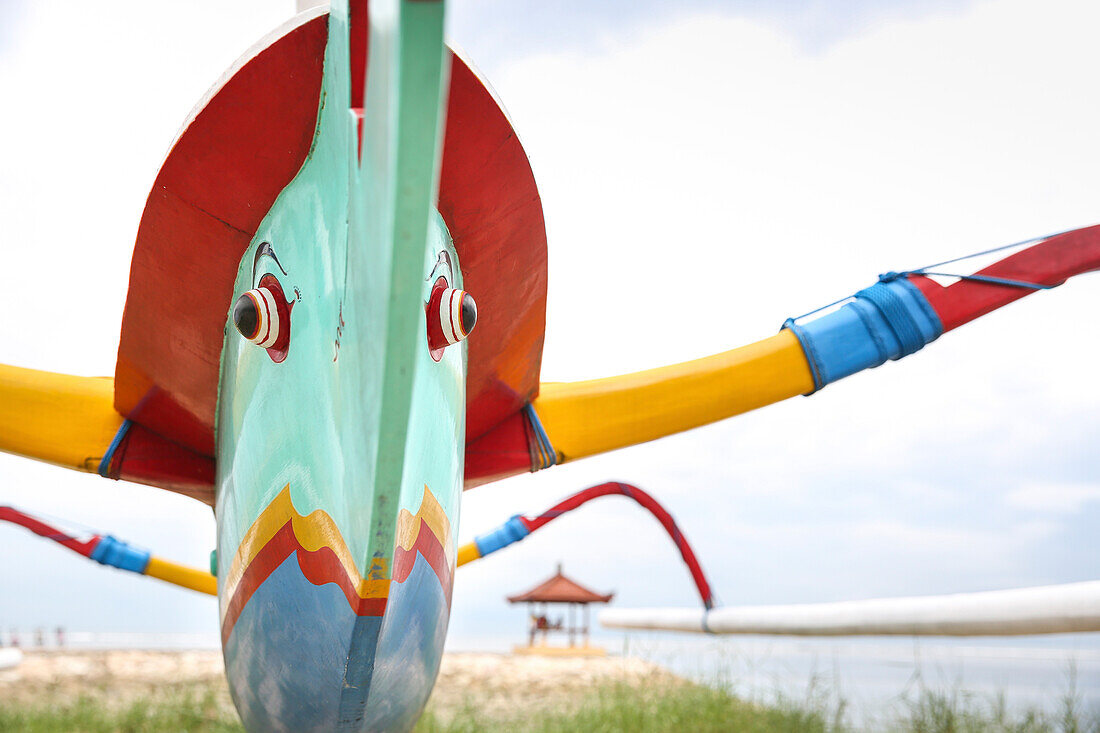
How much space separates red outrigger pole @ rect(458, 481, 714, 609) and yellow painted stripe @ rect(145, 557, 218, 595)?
1933 millimetres

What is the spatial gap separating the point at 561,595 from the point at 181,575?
633 centimetres

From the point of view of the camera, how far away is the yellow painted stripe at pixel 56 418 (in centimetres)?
340

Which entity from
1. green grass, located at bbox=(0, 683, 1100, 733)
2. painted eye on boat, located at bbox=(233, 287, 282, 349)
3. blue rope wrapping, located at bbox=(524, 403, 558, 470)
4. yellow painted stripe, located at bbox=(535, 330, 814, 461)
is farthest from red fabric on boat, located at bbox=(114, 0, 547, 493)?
green grass, located at bbox=(0, 683, 1100, 733)

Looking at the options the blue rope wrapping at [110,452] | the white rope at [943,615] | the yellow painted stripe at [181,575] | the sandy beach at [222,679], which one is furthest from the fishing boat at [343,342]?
the yellow painted stripe at [181,575]

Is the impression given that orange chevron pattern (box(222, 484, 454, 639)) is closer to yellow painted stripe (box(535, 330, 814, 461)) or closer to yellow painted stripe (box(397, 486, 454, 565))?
yellow painted stripe (box(397, 486, 454, 565))

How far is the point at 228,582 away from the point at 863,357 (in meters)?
2.66

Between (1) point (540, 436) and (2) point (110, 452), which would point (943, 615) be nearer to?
(1) point (540, 436)

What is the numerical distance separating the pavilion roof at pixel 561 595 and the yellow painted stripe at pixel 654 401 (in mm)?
8286

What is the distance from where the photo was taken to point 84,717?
4398 millimetres

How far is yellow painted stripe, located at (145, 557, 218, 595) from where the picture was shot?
632 cm

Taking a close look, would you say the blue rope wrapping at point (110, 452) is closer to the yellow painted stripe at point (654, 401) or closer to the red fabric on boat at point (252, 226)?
the red fabric on boat at point (252, 226)

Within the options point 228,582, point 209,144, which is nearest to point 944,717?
point 228,582

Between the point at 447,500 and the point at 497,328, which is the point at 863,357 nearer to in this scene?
the point at 497,328

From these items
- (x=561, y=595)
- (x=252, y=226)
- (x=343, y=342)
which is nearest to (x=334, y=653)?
(x=343, y=342)
